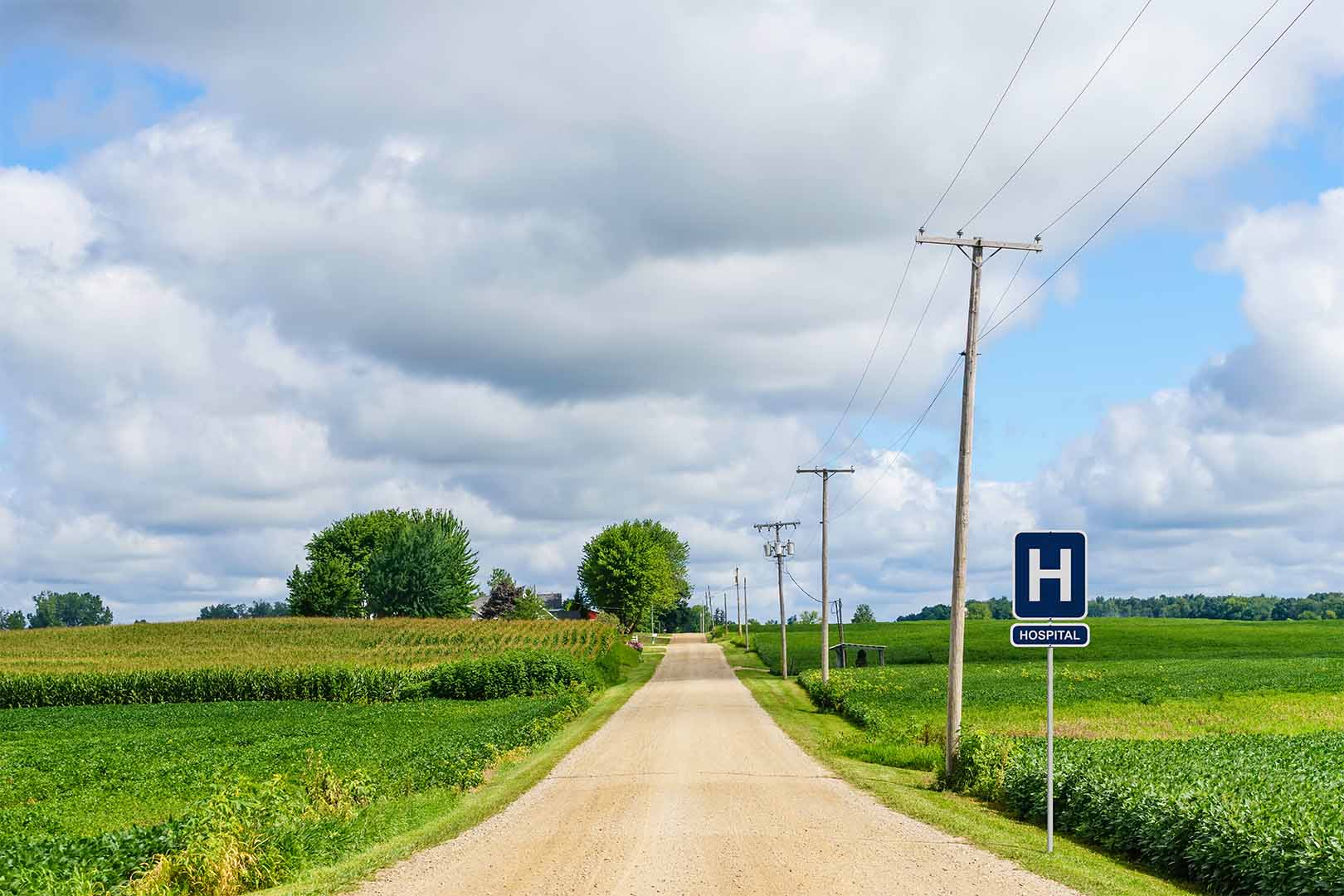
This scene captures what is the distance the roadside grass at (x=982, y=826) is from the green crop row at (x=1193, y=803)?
0.36 metres

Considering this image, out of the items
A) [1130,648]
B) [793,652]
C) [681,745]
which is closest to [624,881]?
[681,745]

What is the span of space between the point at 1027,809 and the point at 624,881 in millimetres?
Result: 8553

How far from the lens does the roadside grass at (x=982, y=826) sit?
41.1ft

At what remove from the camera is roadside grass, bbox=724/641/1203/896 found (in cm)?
1253

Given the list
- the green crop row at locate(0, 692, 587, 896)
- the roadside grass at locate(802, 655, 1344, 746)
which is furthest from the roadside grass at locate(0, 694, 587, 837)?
the roadside grass at locate(802, 655, 1344, 746)

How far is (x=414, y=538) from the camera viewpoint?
383ft

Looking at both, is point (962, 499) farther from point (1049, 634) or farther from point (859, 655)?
point (859, 655)

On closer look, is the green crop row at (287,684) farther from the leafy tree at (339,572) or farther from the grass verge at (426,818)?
the leafy tree at (339,572)

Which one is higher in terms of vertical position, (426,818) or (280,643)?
(426,818)

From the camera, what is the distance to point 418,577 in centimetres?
11475

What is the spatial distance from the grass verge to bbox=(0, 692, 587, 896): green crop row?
11.9 inches

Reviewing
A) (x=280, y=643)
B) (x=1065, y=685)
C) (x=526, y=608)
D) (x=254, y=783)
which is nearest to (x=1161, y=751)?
(x=254, y=783)

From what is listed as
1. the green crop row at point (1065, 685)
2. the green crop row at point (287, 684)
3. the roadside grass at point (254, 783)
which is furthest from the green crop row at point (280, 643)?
the green crop row at point (1065, 685)

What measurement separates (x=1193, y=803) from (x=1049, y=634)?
8.49 feet
